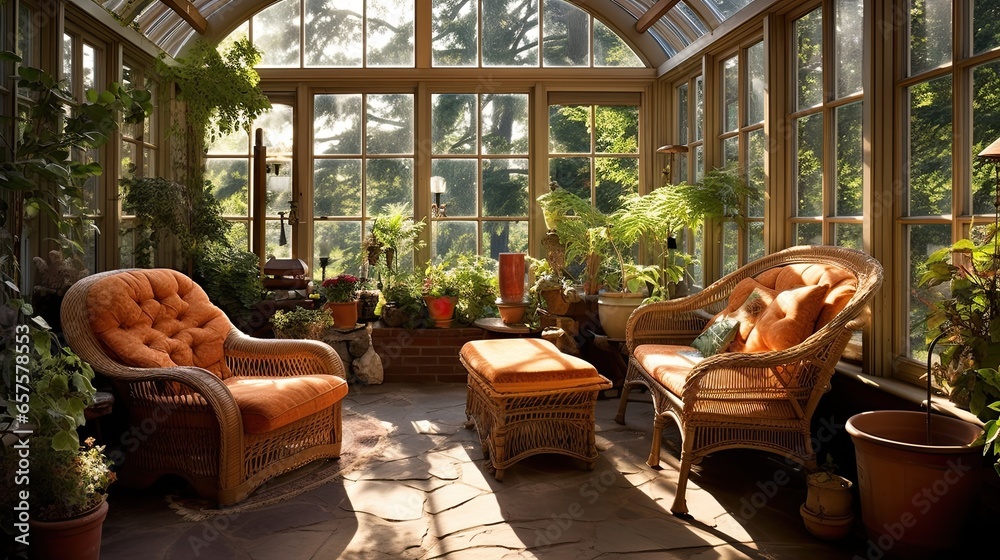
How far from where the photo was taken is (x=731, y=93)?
565 cm

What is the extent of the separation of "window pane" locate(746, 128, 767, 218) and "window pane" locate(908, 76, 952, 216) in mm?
1448

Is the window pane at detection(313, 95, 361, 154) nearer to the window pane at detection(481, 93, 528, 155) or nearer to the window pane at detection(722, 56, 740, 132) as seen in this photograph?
the window pane at detection(481, 93, 528, 155)

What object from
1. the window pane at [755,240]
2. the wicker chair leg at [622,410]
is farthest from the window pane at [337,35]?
the wicker chair leg at [622,410]

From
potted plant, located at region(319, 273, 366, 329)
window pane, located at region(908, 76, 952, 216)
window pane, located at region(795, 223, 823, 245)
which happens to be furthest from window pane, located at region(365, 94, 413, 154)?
window pane, located at region(908, 76, 952, 216)

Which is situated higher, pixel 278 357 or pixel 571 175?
pixel 571 175

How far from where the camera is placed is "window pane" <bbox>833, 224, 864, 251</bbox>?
4.04 metres

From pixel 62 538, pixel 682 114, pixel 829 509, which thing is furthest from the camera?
pixel 682 114

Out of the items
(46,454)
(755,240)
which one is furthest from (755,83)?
(46,454)

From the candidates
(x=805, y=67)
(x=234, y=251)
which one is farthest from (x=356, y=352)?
(x=805, y=67)

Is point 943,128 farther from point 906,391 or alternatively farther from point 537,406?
point 537,406

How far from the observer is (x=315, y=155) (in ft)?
22.9

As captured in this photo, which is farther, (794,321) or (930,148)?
(794,321)

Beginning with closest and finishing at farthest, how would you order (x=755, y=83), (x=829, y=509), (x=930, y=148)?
(x=829, y=509) → (x=930, y=148) → (x=755, y=83)

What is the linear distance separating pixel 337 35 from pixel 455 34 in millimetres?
1068
